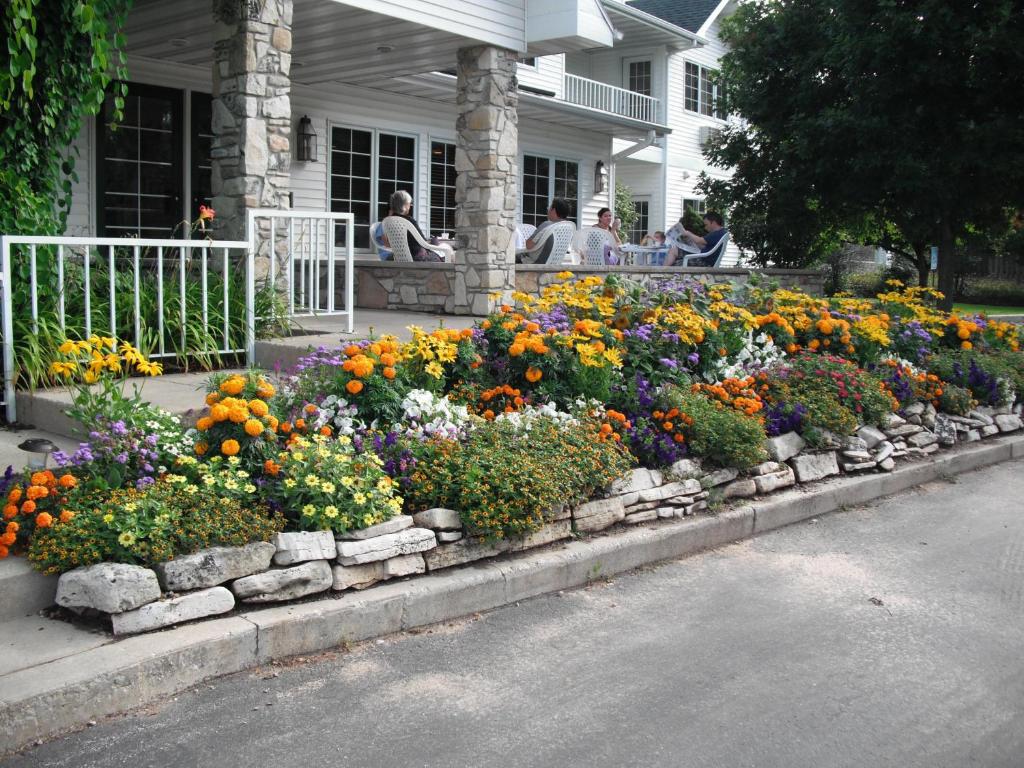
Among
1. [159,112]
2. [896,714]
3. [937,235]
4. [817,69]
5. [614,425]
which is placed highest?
[817,69]

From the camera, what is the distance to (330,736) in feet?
10.7

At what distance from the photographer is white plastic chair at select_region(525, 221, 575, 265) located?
1206cm

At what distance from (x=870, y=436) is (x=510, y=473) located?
3.50 metres

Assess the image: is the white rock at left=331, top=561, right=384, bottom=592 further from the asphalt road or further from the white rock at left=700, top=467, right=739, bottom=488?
the white rock at left=700, top=467, right=739, bottom=488

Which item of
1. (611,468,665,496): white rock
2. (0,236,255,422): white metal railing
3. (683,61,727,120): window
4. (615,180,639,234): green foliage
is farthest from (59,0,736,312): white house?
(683,61,727,120): window

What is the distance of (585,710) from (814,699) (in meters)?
0.85

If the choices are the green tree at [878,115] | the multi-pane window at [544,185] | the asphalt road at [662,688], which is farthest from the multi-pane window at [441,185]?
the asphalt road at [662,688]

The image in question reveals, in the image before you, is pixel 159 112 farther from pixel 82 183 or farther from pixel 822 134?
pixel 822 134

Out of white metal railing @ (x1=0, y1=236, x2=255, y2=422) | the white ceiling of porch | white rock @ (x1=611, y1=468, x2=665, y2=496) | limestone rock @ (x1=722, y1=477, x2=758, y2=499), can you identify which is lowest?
limestone rock @ (x1=722, y1=477, x2=758, y2=499)

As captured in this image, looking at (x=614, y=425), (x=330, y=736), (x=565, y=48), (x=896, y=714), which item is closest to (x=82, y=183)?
(x=565, y=48)

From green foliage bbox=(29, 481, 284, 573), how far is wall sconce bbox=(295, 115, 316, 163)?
9.76 metres

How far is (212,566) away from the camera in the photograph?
381 cm

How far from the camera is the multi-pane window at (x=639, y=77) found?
990 inches

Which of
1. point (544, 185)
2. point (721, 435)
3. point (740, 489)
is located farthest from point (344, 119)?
point (740, 489)
